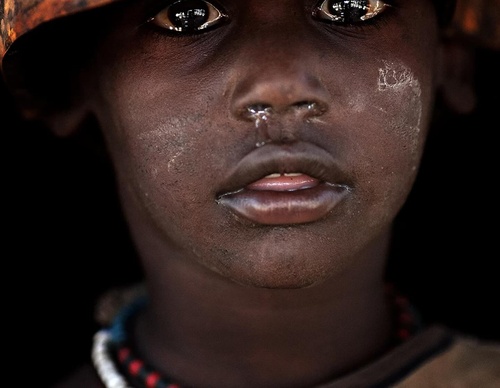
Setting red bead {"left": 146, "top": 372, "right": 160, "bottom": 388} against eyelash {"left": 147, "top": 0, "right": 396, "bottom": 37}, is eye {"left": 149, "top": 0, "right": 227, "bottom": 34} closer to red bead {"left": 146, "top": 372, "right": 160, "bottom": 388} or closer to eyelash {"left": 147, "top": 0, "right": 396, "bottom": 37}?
eyelash {"left": 147, "top": 0, "right": 396, "bottom": 37}

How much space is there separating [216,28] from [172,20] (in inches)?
3.4

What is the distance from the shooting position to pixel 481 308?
250 centimetres

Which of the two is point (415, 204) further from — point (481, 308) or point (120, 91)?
point (120, 91)

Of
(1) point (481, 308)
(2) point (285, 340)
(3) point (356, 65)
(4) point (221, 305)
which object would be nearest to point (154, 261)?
(4) point (221, 305)

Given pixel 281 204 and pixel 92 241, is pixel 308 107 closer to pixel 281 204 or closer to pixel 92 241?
pixel 281 204

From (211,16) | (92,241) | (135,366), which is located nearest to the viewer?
(211,16)

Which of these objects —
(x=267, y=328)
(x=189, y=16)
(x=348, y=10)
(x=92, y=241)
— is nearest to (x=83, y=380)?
(x=267, y=328)

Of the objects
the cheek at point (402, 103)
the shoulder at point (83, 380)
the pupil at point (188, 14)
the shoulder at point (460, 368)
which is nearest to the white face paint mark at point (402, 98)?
the cheek at point (402, 103)

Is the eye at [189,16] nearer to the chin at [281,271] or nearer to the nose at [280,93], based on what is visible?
the nose at [280,93]

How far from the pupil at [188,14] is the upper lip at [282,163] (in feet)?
0.89

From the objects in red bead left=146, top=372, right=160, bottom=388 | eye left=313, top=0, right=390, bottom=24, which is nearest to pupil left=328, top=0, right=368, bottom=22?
eye left=313, top=0, right=390, bottom=24

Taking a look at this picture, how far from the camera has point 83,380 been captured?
6.40 feet

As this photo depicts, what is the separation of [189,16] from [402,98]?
0.42 m

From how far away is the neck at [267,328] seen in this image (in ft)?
5.70
